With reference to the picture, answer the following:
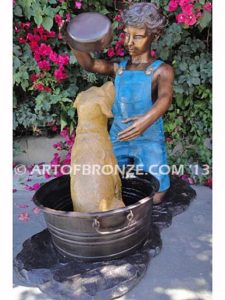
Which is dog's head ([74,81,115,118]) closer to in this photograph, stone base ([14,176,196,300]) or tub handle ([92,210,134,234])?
tub handle ([92,210,134,234])

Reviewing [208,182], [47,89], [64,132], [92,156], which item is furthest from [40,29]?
[208,182]

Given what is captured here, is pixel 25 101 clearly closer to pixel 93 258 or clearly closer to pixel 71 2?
pixel 71 2

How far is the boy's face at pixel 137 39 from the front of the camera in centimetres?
212

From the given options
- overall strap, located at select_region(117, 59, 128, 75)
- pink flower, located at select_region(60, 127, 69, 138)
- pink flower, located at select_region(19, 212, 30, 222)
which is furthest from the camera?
pink flower, located at select_region(60, 127, 69, 138)

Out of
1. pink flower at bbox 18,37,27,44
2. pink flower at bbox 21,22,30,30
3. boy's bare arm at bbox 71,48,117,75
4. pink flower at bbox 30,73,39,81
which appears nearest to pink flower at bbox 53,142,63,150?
pink flower at bbox 30,73,39,81

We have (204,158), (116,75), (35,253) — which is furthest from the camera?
(204,158)

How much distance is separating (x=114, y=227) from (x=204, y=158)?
68.4 inches

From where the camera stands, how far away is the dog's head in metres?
1.80

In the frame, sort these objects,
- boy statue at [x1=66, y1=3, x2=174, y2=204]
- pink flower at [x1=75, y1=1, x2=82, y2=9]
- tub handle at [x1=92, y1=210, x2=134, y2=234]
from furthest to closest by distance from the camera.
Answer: pink flower at [x1=75, y1=1, x2=82, y2=9]
boy statue at [x1=66, y1=3, x2=174, y2=204]
tub handle at [x1=92, y1=210, x2=134, y2=234]

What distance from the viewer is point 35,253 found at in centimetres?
198

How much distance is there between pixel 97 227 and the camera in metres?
1.72

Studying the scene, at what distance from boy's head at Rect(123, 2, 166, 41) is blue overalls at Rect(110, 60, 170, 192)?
223 millimetres

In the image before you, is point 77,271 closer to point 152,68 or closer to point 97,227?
point 97,227

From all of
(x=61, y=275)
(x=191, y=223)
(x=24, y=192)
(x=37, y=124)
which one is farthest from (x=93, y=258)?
(x=37, y=124)
